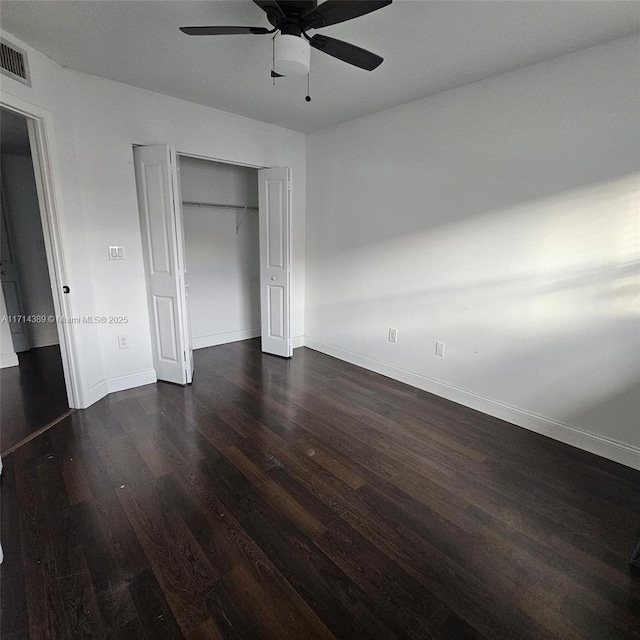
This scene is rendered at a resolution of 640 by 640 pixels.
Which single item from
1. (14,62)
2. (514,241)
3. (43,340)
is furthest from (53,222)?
(514,241)

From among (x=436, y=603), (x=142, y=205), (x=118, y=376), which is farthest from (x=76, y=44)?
(x=436, y=603)

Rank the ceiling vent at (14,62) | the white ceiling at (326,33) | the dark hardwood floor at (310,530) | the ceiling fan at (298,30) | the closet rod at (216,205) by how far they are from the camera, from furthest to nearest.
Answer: the closet rod at (216,205) < the ceiling vent at (14,62) < the white ceiling at (326,33) < the ceiling fan at (298,30) < the dark hardwood floor at (310,530)

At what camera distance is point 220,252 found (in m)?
4.48

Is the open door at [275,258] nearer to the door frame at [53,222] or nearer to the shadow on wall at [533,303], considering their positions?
the shadow on wall at [533,303]

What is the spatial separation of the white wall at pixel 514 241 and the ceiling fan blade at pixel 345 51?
4.22ft

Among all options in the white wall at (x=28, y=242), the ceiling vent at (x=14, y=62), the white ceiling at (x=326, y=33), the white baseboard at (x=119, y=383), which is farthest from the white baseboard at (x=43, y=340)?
the white ceiling at (x=326, y=33)

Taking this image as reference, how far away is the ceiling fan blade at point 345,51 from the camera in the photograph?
68.6 inches

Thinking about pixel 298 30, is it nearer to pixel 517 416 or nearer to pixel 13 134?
pixel 517 416

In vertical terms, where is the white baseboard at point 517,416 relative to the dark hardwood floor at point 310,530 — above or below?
above

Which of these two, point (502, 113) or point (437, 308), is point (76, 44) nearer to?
point (502, 113)

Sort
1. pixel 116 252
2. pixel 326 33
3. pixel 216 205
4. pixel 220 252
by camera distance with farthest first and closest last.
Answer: pixel 220 252
pixel 216 205
pixel 116 252
pixel 326 33

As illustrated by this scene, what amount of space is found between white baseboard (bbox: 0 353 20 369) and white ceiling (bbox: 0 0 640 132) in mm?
3015

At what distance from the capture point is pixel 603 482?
84.9 inches

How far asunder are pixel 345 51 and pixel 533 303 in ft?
6.93
